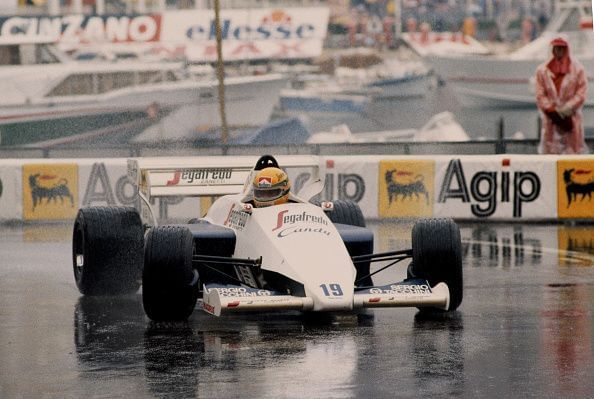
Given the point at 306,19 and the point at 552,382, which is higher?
the point at 306,19

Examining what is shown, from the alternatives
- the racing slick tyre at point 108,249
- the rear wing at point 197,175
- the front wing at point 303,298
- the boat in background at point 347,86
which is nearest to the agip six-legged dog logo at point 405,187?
the rear wing at point 197,175

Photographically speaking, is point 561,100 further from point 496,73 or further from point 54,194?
point 496,73

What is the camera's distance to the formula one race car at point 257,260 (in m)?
12.4

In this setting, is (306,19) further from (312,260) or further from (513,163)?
(312,260)

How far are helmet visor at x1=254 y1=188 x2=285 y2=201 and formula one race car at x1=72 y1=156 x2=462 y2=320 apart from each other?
0.13 m

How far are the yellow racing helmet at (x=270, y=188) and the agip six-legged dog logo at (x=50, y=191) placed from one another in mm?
10206

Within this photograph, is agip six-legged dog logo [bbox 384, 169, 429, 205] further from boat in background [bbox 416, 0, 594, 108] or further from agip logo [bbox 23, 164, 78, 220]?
boat in background [bbox 416, 0, 594, 108]

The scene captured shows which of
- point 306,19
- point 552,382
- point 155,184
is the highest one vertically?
point 306,19

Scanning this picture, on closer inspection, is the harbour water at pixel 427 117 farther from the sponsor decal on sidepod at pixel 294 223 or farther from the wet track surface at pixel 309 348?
the sponsor decal on sidepod at pixel 294 223

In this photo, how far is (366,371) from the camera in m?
10.7

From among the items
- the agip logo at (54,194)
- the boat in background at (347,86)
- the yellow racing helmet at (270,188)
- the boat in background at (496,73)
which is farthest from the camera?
the boat in background at (347,86)

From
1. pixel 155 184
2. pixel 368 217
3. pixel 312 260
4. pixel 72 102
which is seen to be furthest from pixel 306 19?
pixel 312 260

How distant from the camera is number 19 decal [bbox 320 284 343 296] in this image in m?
12.2

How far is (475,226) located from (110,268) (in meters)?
8.46
